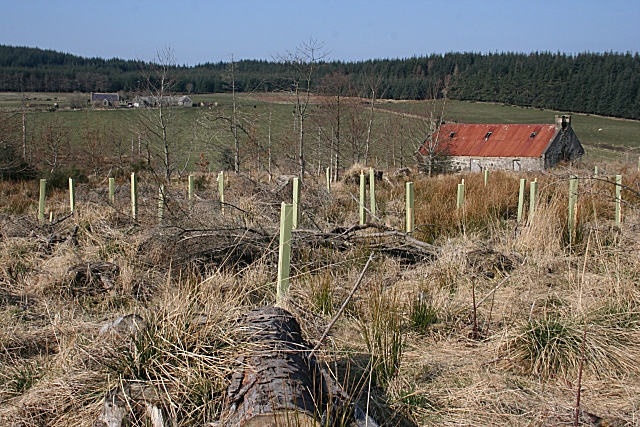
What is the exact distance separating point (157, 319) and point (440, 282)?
9.90 feet

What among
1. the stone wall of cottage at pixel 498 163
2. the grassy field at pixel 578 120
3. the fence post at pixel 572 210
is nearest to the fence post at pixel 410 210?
the fence post at pixel 572 210

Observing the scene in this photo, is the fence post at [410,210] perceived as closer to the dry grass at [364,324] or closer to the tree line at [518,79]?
the dry grass at [364,324]

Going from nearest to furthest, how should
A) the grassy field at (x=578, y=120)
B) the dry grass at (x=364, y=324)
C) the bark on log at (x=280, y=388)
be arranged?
the bark on log at (x=280, y=388) < the dry grass at (x=364, y=324) < the grassy field at (x=578, y=120)

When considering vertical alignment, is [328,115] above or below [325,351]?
above

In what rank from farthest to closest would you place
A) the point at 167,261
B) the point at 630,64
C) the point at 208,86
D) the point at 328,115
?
the point at 630,64 → the point at 208,86 → the point at 328,115 → the point at 167,261

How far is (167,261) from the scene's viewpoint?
5945mm

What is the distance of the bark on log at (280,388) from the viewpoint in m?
2.50

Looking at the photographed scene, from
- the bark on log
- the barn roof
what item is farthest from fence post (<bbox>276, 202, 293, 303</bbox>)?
the barn roof

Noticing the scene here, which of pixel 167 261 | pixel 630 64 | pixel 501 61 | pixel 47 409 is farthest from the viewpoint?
pixel 501 61

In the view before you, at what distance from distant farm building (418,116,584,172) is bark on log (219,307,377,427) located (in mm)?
42301

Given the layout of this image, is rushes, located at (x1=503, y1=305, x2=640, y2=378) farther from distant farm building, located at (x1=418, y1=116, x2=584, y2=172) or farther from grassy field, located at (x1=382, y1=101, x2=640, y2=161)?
grassy field, located at (x1=382, y1=101, x2=640, y2=161)

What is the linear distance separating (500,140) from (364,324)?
45999 mm

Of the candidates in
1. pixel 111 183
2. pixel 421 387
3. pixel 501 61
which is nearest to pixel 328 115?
pixel 111 183

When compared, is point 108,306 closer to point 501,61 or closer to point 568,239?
point 568,239
